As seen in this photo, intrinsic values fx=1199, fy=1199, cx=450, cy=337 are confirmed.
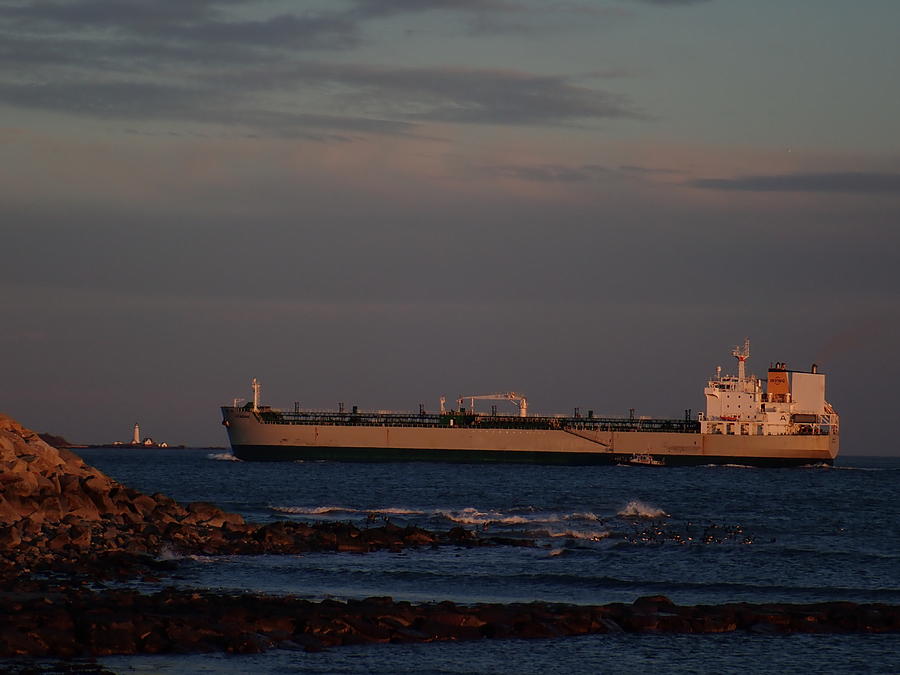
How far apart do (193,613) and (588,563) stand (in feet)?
39.0

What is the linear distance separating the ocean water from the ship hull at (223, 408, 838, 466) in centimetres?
1826

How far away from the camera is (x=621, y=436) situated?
7931 cm

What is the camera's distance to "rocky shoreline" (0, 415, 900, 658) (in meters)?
15.9

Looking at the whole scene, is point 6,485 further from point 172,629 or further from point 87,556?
point 172,629

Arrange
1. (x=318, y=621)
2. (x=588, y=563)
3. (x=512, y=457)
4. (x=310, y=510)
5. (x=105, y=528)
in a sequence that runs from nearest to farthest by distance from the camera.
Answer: (x=318, y=621) < (x=105, y=528) < (x=588, y=563) < (x=310, y=510) < (x=512, y=457)

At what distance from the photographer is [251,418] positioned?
267ft

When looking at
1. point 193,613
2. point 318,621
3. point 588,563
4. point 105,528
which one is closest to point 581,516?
point 588,563

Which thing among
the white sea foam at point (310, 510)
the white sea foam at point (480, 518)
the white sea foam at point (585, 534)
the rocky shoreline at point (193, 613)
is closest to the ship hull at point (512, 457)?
the white sea foam at point (310, 510)

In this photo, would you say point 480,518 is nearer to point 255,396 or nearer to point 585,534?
point 585,534

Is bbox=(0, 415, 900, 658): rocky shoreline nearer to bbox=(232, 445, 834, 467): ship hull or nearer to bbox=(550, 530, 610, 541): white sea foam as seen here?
bbox=(550, 530, 610, 541): white sea foam

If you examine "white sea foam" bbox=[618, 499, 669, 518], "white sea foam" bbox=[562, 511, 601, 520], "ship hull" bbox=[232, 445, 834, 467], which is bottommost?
"ship hull" bbox=[232, 445, 834, 467]

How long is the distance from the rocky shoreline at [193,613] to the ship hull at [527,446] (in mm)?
51626

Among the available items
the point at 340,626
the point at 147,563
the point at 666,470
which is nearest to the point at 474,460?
the point at 666,470

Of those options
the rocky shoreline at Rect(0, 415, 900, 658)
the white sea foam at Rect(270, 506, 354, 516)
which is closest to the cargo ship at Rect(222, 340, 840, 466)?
the white sea foam at Rect(270, 506, 354, 516)
